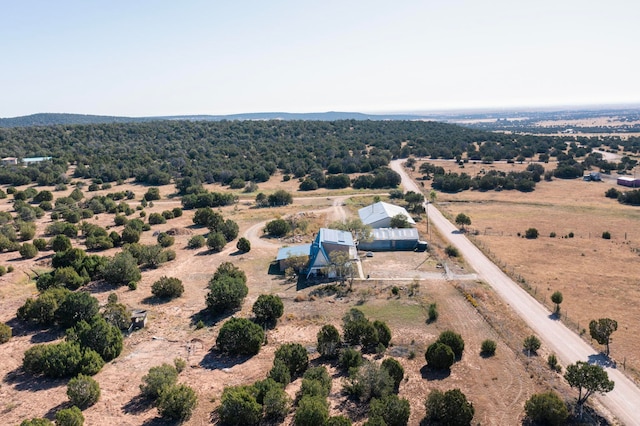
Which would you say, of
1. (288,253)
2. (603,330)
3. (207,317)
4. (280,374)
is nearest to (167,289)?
(207,317)

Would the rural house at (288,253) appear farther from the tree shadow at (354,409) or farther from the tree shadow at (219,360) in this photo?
the tree shadow at (354,409)

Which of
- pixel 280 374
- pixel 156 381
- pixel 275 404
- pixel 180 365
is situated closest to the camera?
pixel 275 404

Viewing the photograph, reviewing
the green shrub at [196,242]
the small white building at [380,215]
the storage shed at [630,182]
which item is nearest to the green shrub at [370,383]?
the small white building at [380,215]

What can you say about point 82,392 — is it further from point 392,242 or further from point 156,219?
point 156,219

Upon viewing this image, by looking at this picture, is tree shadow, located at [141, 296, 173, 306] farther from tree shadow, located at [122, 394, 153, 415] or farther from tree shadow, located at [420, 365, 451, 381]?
tree shadow, located at [420, 365, 451, 381]

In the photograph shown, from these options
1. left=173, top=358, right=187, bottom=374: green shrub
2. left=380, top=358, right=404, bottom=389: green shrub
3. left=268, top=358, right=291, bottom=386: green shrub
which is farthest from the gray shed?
left=173, top=358, right=187, bottom=374: green shrub

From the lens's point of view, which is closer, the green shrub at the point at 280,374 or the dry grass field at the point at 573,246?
the green shrub at the point at 280,374
